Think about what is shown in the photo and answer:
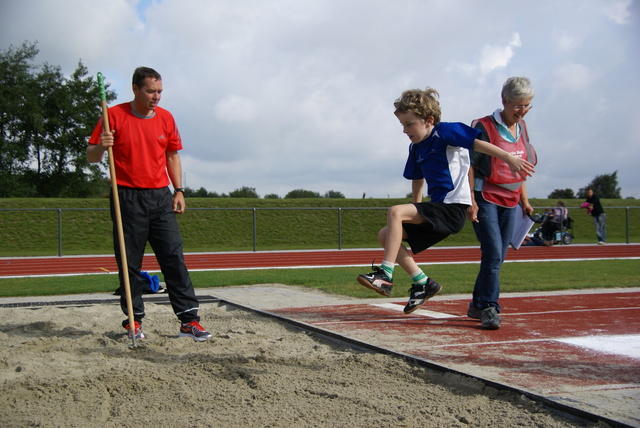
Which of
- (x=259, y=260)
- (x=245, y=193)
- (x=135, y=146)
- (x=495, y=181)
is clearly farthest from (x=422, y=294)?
(x=245, y=193)

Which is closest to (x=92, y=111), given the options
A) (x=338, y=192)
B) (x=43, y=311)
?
(x=338, y=192)

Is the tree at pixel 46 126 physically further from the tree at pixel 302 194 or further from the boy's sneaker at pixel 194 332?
the boy's sneaker at pixel 194 332

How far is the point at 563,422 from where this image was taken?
285cm

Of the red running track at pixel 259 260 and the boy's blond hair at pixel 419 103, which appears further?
the red running track at pixel 259 260

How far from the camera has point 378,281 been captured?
14.4 ft

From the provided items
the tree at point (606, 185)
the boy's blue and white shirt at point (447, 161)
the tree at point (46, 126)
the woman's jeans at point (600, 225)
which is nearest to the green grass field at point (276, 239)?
the woman's jeans at point (600, 225)

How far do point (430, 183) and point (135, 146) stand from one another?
2.40 metres

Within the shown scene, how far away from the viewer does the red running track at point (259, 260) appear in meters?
14.8

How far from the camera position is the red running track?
1484cm

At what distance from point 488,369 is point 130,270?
122 inches

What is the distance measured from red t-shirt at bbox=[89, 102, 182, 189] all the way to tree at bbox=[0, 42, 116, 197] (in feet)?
126

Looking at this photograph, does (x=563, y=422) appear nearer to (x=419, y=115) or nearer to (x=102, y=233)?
(x=419, y=115)

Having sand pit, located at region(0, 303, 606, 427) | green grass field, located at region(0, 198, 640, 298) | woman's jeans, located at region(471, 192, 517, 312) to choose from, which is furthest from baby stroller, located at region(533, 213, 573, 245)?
sand pit, located at region(0, 303, 606, 427)

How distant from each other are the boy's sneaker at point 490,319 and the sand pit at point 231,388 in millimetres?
1487
